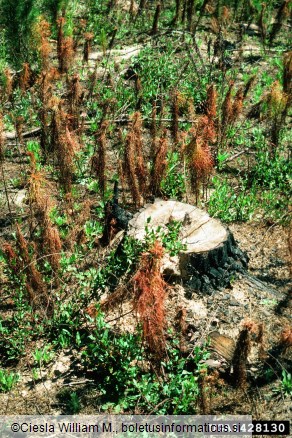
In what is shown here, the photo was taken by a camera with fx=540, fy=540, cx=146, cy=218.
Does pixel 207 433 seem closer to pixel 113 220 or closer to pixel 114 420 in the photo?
pixel 114 420

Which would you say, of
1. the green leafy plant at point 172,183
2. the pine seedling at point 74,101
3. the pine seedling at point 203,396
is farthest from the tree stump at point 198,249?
the pine seedling at point 74,101

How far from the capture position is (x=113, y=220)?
5.09 metres

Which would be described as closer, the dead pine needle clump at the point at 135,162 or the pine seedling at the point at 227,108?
the dead pine needle clump at the point at 135,162

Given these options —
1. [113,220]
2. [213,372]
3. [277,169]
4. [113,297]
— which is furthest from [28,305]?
[277,169]

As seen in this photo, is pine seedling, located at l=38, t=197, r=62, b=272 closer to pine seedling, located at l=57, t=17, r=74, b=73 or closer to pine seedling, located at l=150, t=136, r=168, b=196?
pine seedling, located at l=150, t=136, r=168, b=196

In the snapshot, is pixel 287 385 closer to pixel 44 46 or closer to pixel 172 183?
pixel 172 183

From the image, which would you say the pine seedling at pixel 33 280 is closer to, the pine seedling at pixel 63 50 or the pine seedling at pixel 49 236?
the pine seedling at pixel 49 236

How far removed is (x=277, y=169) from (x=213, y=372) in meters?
3.15

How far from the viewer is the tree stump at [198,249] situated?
4578 mm

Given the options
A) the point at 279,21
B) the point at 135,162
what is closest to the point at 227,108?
the point at 135,162

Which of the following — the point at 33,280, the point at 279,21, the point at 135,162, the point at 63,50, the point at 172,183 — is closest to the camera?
the point at 33,280

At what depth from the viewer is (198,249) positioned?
4594 millimetres

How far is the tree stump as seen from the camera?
458cm

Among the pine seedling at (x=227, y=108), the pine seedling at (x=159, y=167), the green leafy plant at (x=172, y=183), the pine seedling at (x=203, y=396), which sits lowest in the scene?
the pine seedling at (x=203, y=396)
